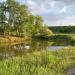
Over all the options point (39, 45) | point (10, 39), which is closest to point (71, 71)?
point (39, 45)

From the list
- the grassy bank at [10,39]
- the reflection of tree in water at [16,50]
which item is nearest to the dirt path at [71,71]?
the reflection of tree in water at [16,50]

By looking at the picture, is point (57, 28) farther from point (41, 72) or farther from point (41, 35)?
point (41, 72)

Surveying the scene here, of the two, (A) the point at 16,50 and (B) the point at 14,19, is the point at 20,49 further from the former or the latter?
(B) the point at 14,19

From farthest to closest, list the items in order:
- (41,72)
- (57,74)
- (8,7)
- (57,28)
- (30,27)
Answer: (57,28) → (30,27) → (8,7) → (57,74) → (41,72)

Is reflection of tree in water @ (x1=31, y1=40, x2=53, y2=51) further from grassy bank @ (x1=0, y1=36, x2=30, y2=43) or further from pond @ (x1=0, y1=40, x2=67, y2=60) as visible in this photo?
grassy bank @ (x1=0, y1=36, x2=30, y2=43)

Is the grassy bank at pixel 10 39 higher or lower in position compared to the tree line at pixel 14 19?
lower

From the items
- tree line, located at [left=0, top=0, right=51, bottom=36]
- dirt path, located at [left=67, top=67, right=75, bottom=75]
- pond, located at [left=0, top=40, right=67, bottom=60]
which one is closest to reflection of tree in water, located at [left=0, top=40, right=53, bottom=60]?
pond, located at [left=0, top=40, right=67, bottom=60]

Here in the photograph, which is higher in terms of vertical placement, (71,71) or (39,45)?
(71,71)

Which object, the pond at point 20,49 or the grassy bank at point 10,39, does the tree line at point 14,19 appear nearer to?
the grassy bank at point 10,39

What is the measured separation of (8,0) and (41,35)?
16918mm

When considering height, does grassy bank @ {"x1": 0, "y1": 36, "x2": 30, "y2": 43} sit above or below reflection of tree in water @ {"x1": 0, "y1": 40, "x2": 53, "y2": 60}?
below

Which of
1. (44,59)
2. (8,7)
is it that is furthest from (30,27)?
(44,59)

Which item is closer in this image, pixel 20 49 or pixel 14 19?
pixel 20 49

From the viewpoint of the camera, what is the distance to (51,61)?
17328 millimetres
